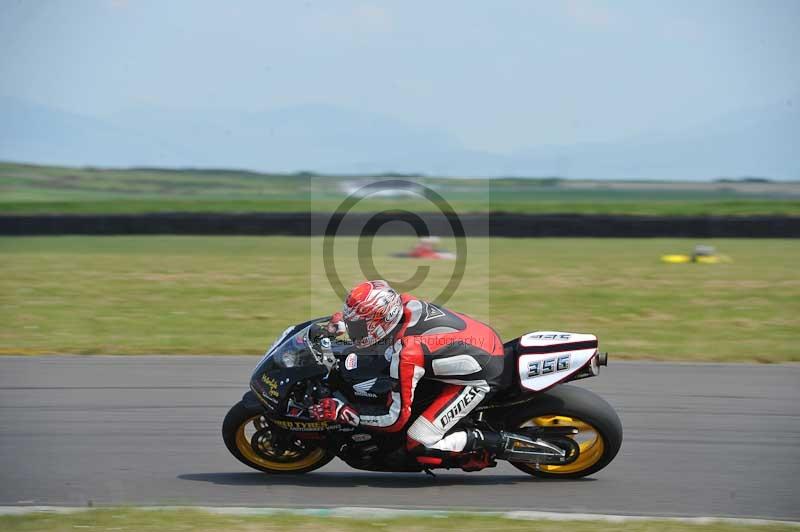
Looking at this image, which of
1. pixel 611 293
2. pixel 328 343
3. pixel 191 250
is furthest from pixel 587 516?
pixel 191 250

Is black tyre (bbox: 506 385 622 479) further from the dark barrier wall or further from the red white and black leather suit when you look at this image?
the dark barrier wall

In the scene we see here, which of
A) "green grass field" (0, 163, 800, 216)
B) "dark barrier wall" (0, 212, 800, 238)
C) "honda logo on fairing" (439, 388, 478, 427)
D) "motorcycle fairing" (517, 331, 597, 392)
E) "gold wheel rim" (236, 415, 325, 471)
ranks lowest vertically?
"gold wheel rim" (236, 415, 325, 471)

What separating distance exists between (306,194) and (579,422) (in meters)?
46.5

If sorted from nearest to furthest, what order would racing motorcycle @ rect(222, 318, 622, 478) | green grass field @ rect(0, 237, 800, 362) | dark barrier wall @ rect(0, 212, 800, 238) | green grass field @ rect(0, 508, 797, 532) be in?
green grass field @ rect(0, 508, 797, 532) < racing motorcycle @ rect(222, 318, 622, 478) < green grass field @ rect(0, 237, 800, 362) < dark barrier wall @ rect(0, 212, 800, 238)

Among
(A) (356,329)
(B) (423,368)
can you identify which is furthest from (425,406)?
(A) (356,329)

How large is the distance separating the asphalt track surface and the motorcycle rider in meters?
0.34

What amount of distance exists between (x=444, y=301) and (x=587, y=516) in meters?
10.9

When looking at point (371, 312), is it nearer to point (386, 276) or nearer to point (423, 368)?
point (423, 368)

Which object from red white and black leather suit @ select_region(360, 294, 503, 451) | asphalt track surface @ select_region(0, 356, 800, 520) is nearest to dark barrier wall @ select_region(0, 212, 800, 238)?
asphalt track surface @ select_region(0, 356, 800, 520)

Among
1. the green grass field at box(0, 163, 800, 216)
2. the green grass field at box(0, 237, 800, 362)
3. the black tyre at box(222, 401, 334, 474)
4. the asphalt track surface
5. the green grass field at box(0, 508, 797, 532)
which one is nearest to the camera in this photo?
the green grass field at box(0, 508, 797, 532)

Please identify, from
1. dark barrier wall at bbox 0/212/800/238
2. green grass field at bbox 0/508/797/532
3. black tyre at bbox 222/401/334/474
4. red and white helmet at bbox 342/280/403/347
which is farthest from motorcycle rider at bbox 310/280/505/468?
dark barrier wall at bbox 0/212/800/238

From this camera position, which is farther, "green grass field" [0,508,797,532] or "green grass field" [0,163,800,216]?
"green grass field" [0,163,800,216]

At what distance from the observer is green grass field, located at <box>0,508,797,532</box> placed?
4.85 meters

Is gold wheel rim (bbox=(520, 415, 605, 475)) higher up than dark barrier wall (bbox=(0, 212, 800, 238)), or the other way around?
dark barrier wall (bbox=(0, 212, 800, 238))
